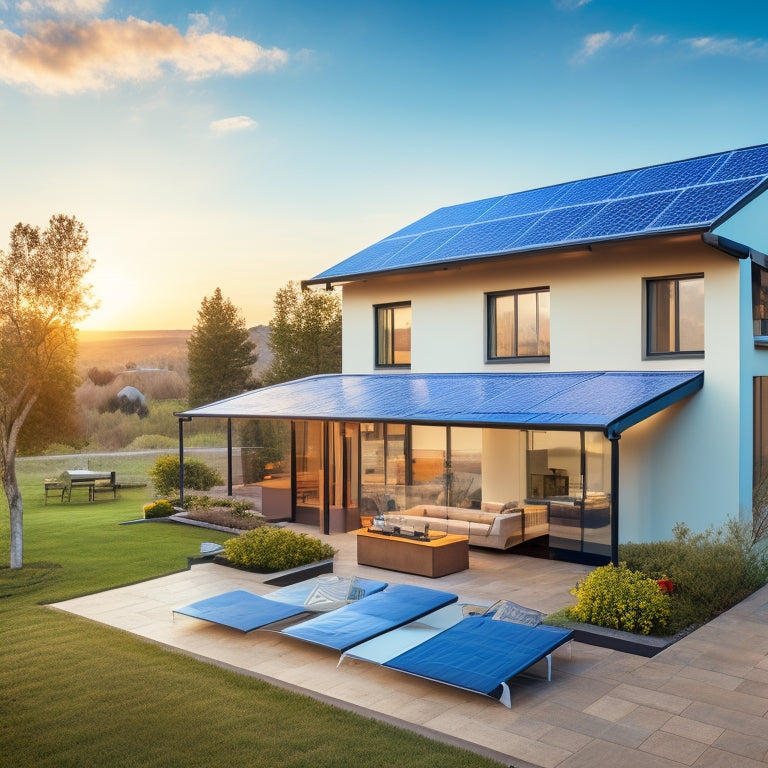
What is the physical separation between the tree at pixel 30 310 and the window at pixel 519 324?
28.2ft

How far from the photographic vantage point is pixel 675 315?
42.3 ft

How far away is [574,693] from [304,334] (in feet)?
125

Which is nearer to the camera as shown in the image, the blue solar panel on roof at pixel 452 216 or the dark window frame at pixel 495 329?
the dark window frame at pixel 495 329

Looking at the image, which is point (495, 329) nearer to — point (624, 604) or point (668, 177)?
point (668, 177)

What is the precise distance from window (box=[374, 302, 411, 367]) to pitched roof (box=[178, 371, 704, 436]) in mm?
465

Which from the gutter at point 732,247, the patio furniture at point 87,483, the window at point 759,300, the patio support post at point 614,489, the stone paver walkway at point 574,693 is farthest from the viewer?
the patio furniture at point 87,483

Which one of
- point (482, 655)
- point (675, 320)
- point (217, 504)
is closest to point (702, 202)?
point (675, 320)

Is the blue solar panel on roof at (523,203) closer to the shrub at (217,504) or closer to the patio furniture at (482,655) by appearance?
the shrub at (217,504)

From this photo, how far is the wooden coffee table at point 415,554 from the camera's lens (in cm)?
1170

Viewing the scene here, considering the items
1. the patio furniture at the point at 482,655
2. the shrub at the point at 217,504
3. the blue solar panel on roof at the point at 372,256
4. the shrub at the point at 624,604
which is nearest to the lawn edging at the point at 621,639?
the shrub at the point at 624,604

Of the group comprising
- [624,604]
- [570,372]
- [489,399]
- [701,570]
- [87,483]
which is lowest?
[87,483]

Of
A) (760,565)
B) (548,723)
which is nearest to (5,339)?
(548,723)

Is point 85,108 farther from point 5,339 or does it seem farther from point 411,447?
point 411,447

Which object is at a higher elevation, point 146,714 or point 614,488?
point 614,488
